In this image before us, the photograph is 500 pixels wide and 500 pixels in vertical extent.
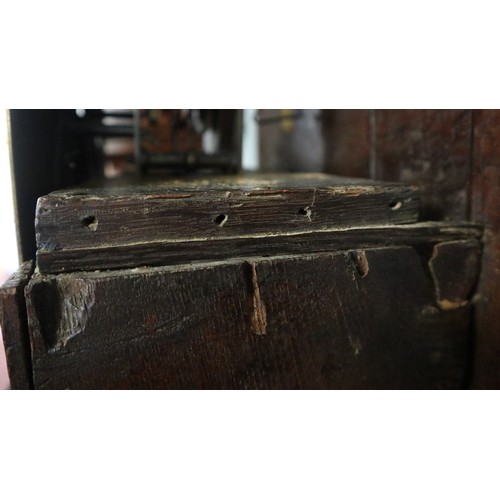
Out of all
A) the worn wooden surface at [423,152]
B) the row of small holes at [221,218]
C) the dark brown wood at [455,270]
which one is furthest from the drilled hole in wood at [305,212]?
the worn wooden surface at [423,152]

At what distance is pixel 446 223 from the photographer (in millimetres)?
930

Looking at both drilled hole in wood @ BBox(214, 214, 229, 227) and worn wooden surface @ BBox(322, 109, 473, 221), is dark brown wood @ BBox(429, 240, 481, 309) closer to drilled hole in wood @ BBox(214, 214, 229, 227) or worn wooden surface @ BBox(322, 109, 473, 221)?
worn wooden surface @ BBox(322, 109, 473, 221)

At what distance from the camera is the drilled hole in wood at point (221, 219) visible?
2.54 feet

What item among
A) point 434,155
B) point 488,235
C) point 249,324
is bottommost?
point 249,324

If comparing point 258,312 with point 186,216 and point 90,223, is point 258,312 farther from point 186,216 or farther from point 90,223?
point 90,223

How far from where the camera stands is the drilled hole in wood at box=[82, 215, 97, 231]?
0.72 meters

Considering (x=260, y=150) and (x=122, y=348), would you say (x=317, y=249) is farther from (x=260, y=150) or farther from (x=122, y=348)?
(x=260, y=150)

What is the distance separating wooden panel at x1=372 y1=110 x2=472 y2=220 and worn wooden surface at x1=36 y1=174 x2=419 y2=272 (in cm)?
23

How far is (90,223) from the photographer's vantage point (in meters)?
0.73

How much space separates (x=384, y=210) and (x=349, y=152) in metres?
0.65

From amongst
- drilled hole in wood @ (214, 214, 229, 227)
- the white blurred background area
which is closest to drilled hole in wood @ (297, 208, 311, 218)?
drilled hole in wood @ (214, 214, 229, 227)

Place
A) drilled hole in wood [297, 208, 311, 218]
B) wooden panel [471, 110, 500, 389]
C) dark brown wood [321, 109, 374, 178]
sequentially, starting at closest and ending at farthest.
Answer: drilled hole in wood [297, 208, 311, 218] < wooden panel [471, 110, 500, 389] < dark brown wood [321, 109, 374, 178]

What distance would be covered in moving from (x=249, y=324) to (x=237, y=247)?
0.45 ft

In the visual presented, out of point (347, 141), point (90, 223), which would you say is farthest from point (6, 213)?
point (347, 141)
